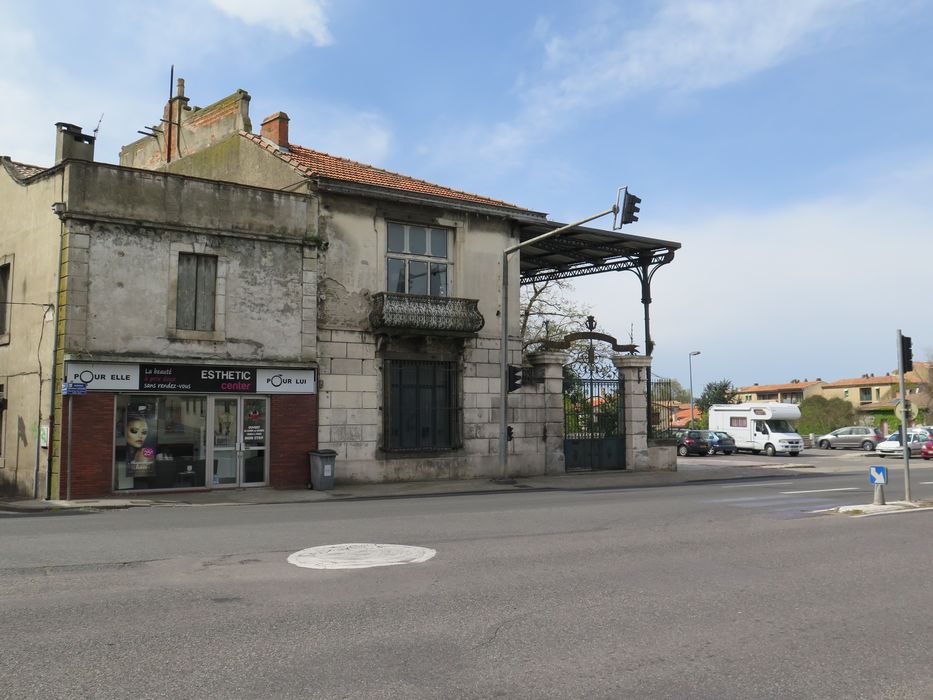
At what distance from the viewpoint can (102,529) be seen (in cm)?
1157

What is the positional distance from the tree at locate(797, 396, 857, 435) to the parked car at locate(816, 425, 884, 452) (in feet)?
39.1

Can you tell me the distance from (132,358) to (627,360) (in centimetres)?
1519

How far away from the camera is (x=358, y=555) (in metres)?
9.22

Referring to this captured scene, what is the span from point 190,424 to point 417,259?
7.60 metres

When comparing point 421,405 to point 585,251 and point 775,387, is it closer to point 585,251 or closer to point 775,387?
point 585,251

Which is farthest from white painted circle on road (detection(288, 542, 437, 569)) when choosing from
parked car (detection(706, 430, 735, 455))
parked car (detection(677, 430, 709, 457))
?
parked car (detection(706, 430, 735, 455))

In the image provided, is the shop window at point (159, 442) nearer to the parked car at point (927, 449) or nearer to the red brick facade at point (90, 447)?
the red brick facade at point (90, 447)

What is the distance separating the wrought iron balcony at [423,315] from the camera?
21234mm

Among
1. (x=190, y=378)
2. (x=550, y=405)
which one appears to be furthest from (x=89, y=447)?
(x=550, y=405)

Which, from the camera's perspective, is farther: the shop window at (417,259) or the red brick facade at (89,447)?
the shop window at (417,259)

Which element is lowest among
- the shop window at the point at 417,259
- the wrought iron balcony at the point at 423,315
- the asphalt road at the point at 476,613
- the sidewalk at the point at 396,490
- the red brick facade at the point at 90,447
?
the sidewalk at the point at 396,490

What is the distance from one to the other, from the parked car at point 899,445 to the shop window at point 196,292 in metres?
33.9

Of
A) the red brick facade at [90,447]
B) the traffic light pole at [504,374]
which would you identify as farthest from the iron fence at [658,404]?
the red brick facade at [90,447]

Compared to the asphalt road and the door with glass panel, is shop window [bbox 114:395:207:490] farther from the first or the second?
the asphalt road
